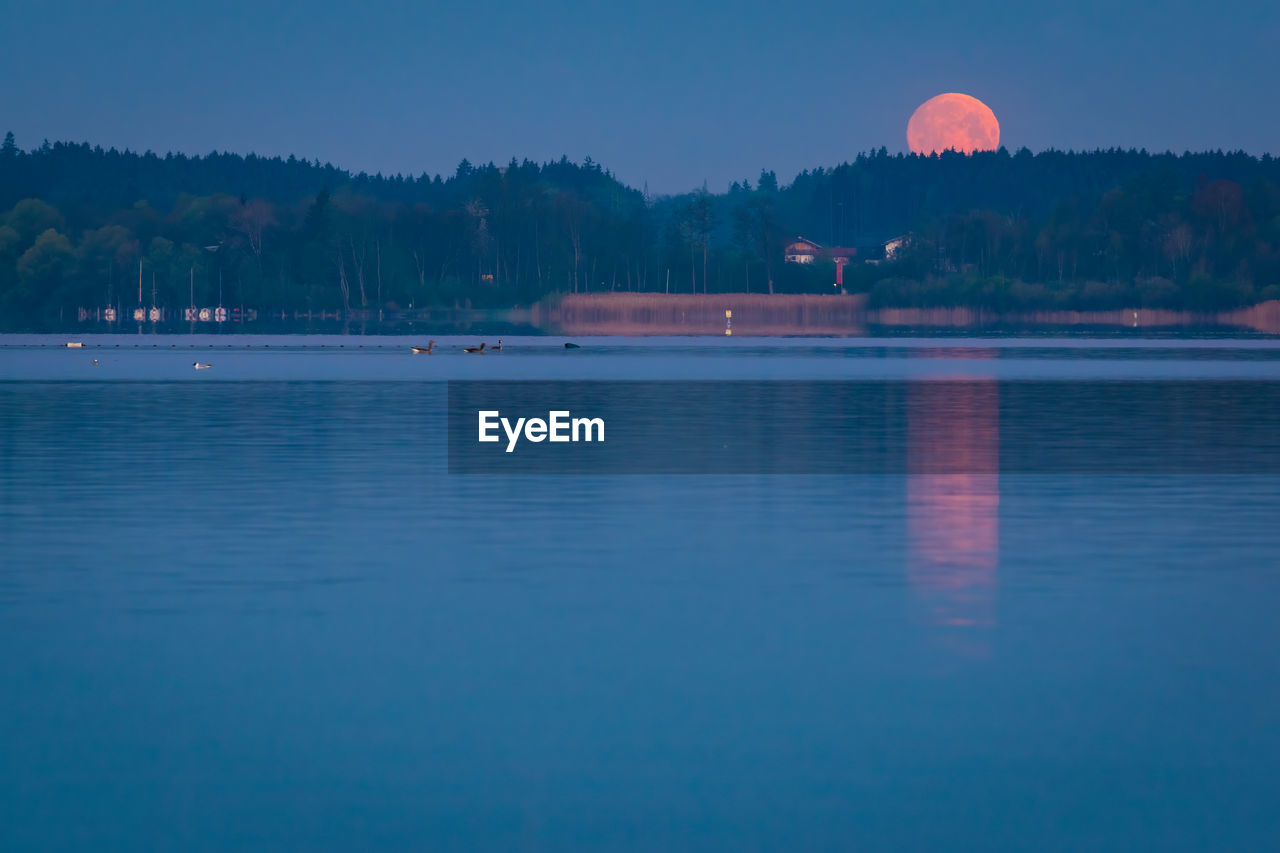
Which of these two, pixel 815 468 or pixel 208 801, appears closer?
pixel 208 801

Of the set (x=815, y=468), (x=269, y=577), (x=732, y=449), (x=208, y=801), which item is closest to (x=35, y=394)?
(x=732, y=449)

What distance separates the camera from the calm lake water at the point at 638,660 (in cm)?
873

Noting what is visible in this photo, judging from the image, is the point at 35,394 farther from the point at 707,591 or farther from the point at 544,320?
the point at 544,320

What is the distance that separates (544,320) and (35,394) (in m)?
114

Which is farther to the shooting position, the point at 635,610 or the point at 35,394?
the point at 35,394

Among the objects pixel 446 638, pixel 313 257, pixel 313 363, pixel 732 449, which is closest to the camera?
pixel 446 638

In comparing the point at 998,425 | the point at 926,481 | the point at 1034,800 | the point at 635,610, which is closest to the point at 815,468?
the point at 926,481

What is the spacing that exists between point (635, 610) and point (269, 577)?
3697 mm

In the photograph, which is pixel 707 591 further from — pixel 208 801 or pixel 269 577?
pixel 208 801

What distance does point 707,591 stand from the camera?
50.7 feet

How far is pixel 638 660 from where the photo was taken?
12.3 m

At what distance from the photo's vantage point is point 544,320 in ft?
544

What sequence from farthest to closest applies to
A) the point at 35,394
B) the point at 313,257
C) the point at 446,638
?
the point at 313,257, the point at 35,394, the point at 446,638

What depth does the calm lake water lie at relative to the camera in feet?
28.6
